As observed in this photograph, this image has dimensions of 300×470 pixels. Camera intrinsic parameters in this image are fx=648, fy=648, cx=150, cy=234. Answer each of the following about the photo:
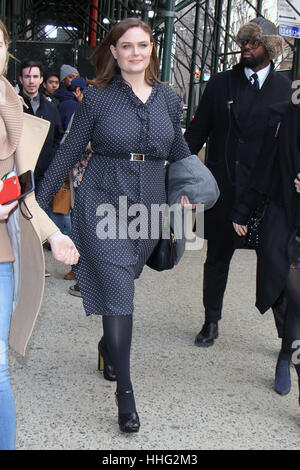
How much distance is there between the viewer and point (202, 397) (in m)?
3.55

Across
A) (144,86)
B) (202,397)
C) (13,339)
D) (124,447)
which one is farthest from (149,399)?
(144,86)

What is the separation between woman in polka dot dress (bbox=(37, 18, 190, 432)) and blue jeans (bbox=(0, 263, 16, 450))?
841mm

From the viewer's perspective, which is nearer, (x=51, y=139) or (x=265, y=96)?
(x=265, y=96)

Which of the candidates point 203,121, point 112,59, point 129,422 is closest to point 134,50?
point 112,59

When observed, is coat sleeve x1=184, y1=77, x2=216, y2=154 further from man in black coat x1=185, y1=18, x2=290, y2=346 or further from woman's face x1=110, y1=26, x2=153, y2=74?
woman's face x1=110, y1=26, x2=153, y2=74

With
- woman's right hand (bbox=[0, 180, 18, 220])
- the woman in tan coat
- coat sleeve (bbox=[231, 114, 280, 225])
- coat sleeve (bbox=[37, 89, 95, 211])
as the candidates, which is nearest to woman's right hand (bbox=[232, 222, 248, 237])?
coat sleeve (bbox=[231, 114, 280, 225])

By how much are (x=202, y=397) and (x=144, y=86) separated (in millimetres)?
1690

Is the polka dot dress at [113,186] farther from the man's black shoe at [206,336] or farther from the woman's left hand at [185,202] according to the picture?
the man's black shoe at [206,336]

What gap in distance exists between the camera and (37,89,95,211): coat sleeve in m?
3.15

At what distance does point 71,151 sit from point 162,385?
1.43m

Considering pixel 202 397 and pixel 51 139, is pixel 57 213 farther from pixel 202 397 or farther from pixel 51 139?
pixel 202 397

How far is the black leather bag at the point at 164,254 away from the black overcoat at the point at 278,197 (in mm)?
475

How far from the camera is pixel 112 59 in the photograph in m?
3.27

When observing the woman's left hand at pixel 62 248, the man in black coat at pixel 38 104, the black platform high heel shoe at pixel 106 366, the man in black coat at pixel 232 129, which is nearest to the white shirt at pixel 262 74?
the man in black coat at pixel 232 129
